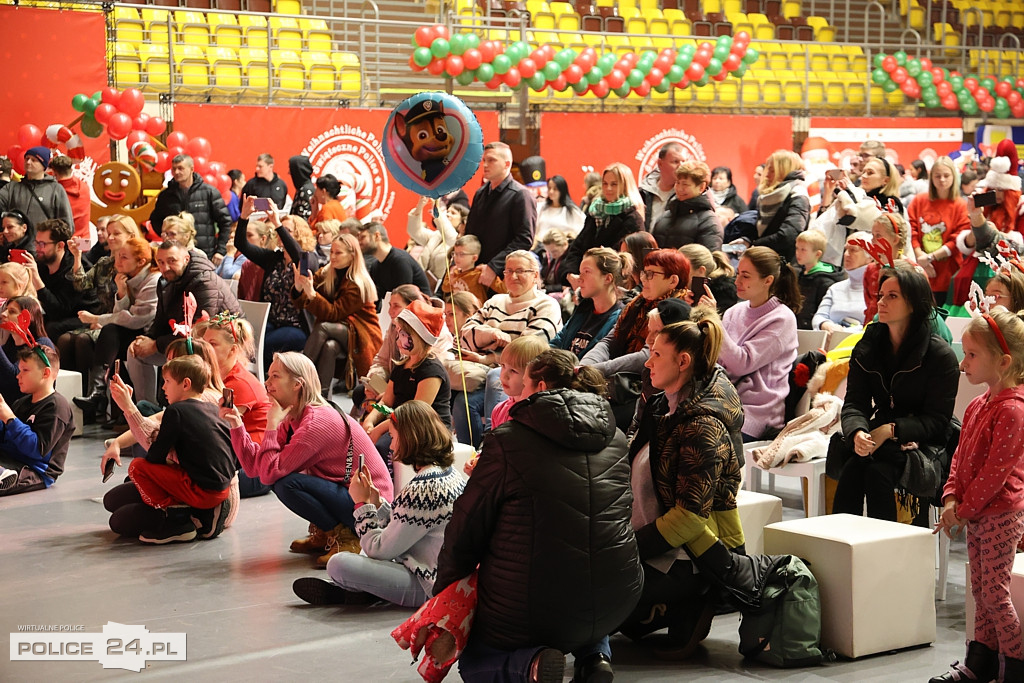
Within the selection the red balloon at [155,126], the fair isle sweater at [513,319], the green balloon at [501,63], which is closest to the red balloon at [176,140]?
the red balloon at [155,126]

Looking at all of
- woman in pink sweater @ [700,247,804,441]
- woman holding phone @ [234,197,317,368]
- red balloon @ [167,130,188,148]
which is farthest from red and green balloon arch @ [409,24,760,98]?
woman in pink sweater @ [700,247,804,441]

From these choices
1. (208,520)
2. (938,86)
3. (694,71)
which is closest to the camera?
(208,520)

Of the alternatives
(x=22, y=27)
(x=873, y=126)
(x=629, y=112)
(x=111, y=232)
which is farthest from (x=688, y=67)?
(x=111, y=232)

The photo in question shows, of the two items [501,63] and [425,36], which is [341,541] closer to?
[425,36]

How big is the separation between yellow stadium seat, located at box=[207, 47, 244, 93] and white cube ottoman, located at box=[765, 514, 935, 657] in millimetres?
10234

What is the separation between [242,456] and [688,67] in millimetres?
10898

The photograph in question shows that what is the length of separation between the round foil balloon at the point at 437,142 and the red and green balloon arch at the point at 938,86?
1257cm

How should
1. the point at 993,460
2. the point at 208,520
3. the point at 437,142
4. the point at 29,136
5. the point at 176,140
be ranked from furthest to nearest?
the point at 176,140 < the point at 29,136 < the point at 437,142 < the point at 208,520 < the point at 993,460

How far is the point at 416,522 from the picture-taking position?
13.4 feet

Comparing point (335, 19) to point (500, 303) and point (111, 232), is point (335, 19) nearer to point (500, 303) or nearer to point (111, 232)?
point (111, 232)

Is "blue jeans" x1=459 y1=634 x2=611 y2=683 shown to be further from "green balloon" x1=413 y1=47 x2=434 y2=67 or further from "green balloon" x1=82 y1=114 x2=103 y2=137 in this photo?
"green balloon" x1=413 y1=47 x2=434 y2=67

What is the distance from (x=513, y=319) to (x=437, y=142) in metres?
1.03

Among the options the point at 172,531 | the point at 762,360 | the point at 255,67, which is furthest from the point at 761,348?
the point at 255,67

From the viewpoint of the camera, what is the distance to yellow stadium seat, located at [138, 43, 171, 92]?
12.2m
